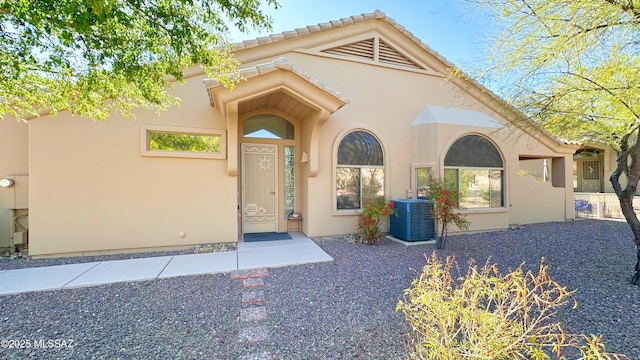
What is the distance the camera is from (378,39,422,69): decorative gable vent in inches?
340

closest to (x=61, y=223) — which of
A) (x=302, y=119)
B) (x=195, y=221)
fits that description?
(x=195, y=221)

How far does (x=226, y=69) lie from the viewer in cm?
510

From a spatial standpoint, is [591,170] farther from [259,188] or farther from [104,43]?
[104,43]

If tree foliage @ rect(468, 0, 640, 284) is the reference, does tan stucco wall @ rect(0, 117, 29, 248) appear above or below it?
below

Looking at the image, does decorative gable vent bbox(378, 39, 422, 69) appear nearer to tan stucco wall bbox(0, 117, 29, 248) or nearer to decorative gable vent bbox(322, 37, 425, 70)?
decorative gable vent bbox(322, 37, 425, 70)

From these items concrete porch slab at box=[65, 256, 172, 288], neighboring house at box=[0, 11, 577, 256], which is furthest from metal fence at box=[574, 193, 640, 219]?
concrete porch slab at box=[65, 256, 172, 288]

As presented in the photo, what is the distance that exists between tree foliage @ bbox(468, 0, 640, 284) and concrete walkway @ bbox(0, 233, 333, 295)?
5202 mm

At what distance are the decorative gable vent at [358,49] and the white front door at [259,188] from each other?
3.67 metres

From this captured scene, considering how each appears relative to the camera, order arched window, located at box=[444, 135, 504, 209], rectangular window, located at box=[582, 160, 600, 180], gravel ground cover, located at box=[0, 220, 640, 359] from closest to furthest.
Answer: gravel ground cover, located at box=[0, 220, 640, 359], arched window, located at box=[444, 135, 504, 209], rectangular window, located at box=[582, 160, 600, 180]

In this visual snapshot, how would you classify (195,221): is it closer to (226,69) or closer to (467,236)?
(226,69)

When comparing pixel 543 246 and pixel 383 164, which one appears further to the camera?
pixel 383 164

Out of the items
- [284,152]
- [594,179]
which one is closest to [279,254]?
[284,152]

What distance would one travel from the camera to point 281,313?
136 inches

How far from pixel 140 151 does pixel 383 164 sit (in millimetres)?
6794
